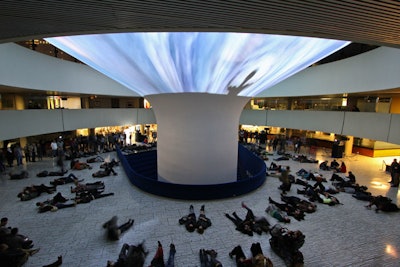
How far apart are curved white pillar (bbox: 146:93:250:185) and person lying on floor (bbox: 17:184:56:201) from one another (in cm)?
551

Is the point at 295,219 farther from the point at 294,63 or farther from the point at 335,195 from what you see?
the point at 294,63

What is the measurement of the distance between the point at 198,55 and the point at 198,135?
4271 mm

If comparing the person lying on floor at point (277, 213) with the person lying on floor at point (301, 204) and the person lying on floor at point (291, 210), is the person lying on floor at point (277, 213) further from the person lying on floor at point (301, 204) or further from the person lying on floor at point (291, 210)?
the person lying on floor at point (301, 204)

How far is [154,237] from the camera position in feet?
23.2

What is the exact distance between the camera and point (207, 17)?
3.63 m

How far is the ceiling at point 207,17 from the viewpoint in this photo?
10.3ft

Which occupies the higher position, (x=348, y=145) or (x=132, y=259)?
(x=348, y=145)

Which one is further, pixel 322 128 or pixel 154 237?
pixel 322 128

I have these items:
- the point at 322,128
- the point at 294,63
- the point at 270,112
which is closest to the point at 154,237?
the point at 294,63

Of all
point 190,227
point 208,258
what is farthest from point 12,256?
point 208,258

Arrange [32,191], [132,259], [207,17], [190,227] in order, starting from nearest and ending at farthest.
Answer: [207,17], [132,259], [190,227], [32,191]

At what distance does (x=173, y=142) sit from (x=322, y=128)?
45.6 ft

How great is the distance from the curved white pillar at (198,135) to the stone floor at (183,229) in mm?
1832

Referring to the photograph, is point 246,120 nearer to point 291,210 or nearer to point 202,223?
point 291,210
